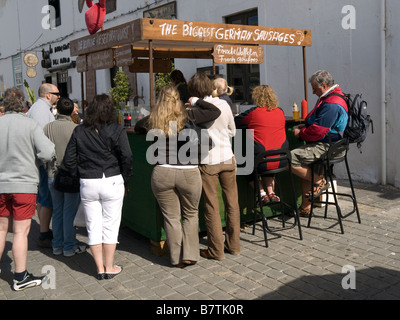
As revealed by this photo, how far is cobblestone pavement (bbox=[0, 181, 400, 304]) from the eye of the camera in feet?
11.6

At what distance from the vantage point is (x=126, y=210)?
5062 millimetres

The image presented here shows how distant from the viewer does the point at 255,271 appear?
3938 millimetres

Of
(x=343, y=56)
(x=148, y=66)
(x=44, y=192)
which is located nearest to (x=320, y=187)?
(x=343, y=56)

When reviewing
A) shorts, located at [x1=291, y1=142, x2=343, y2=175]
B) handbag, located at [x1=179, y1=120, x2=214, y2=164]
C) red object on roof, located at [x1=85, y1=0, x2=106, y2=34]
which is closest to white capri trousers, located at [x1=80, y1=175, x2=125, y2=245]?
handbag, located at [x1=179, y1=120, x2=214, y2=164]

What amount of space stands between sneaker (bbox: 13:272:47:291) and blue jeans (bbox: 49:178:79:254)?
2.20 feet

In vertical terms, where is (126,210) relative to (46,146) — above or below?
below

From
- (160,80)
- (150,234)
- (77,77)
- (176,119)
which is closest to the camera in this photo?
(176,119)

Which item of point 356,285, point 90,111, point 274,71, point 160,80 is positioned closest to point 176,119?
point 90,111

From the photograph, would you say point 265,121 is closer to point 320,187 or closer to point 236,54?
point 320,187

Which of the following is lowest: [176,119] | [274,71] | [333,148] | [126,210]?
[126,210]

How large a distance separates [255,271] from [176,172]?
116 cm
